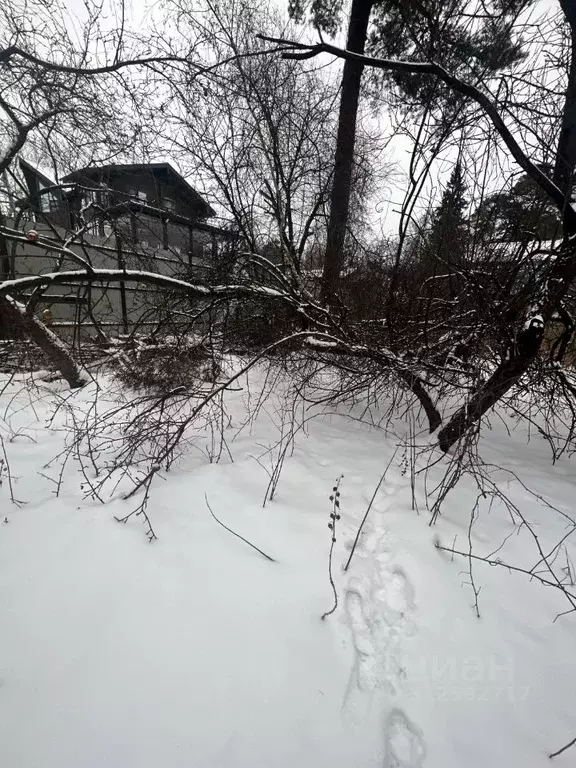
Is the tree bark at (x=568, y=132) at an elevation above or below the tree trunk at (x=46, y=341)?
above

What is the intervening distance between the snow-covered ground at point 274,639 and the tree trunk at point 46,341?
Answer: 3.31 m

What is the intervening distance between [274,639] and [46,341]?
5.32m

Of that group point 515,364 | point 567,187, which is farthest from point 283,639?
point 567,187

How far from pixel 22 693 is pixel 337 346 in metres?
2.87

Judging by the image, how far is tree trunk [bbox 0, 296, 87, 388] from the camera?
4.42 metres

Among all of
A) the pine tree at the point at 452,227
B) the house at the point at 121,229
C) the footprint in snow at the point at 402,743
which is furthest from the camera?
the house at the point at 121,229

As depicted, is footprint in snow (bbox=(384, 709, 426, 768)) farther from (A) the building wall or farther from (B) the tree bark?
(A) the building wall

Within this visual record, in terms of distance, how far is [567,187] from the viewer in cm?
236

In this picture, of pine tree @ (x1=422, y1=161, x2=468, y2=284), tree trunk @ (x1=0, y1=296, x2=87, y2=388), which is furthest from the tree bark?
tree trunk @ (x1=0, y1=296, x2=87, y2=388)

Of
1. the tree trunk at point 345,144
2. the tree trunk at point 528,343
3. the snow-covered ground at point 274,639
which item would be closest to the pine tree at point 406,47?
the tree trunk at point 345,144

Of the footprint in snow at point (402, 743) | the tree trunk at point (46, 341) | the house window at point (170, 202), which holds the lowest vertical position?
the footprint in snow at point (402, 743)

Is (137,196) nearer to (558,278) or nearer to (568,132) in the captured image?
(568,132)

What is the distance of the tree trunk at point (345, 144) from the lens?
561cm

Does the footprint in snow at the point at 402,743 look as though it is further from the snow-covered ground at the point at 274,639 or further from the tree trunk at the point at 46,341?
the tree trunk at the point at 46,341
